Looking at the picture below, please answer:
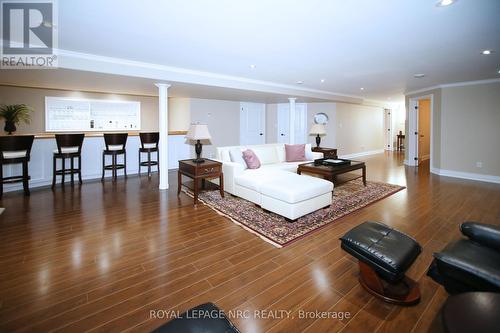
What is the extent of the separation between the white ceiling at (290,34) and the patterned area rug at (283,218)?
7.68 ft

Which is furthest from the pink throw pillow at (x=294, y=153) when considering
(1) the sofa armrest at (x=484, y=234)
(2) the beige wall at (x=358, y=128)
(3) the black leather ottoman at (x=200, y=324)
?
(3) the black leather ottoman at (x=200, y=324)

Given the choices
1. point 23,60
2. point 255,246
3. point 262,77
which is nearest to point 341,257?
point 255,246

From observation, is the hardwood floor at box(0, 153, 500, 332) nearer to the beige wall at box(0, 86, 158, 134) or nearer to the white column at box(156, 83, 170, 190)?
the white column at box(156, 83, 170, 190)

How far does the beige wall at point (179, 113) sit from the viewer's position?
755 cm

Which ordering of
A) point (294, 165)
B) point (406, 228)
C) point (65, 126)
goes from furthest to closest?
point (65, 126) < point (294, 165) < point (406, 228)

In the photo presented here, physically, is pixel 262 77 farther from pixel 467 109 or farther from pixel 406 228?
pixel 467 109

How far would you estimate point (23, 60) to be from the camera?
3760 mm

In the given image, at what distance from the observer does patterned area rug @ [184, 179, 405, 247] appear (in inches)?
118

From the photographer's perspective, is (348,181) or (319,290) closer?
(319,290)

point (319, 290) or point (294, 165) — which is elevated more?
point (294, 165)

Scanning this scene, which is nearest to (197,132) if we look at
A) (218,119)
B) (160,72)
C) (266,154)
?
(160,72)

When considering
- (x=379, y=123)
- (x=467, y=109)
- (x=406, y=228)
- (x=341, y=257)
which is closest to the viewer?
(x=341, y=257)

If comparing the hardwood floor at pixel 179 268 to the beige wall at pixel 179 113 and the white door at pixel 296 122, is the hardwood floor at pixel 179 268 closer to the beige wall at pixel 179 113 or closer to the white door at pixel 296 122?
the beige wall at pixel 179 113

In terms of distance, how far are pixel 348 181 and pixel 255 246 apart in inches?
A: 144
